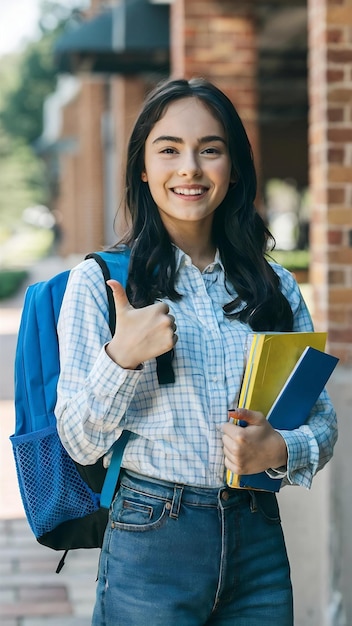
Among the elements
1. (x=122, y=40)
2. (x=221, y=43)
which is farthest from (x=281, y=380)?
(x=122, y=40)

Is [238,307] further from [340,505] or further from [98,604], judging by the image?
[340,505]

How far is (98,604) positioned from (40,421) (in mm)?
446

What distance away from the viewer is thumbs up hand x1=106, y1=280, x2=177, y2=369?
2172 millimetres

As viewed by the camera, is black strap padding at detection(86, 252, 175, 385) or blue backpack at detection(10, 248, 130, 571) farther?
blue backpack at detection(10, 248, 130, 571)

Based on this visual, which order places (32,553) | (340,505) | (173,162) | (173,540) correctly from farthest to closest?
(32,553), (340,505), (173,162), (173,540)

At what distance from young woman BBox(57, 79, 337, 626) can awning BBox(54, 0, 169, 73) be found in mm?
7986

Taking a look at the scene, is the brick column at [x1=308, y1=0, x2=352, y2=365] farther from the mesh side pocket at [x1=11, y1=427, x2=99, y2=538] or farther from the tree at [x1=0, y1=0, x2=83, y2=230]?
the tree at [x1=0, y1=0, x2=83, y2=230]

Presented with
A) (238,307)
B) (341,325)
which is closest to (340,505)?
(341,325)

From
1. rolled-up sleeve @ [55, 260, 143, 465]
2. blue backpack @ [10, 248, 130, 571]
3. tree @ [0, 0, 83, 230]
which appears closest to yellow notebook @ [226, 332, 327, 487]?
rolled-up sleeve @ [55, 260, 143, 465]

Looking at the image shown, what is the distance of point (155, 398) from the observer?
7.60 feet

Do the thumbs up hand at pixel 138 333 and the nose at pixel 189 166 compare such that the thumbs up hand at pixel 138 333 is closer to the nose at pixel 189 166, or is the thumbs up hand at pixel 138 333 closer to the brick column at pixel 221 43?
the nose at pixel 189 166

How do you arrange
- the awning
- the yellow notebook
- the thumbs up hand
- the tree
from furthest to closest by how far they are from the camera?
the tree < the awning < the yellow notebook < the thumbs up hand

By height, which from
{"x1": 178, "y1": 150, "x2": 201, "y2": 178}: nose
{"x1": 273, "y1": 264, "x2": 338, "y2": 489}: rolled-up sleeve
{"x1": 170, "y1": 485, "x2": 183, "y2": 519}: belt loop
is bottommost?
{"x1": 170, "y1": 485, "x2": 183, "y2": 519}: belt loop

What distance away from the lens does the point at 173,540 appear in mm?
2254
